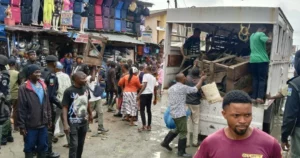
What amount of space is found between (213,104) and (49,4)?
30.4 ft

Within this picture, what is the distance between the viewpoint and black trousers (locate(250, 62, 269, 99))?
635cm

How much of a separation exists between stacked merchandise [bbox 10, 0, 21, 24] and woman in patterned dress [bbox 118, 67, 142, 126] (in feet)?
22.3

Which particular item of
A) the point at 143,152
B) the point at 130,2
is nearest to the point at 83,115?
the point at 143,152

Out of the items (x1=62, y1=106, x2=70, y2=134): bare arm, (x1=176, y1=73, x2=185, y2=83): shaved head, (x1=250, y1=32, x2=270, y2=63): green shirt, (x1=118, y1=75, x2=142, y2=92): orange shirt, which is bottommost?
(x1=62, y1=106, x2=70, y2=134): bare arm

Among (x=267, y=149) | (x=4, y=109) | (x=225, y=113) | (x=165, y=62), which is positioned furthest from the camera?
(x=165, y=62)

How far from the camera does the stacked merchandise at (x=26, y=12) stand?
42.3ft

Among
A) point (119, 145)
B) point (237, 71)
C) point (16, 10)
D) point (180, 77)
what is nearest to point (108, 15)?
point (16, 10)

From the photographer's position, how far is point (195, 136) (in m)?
6.52

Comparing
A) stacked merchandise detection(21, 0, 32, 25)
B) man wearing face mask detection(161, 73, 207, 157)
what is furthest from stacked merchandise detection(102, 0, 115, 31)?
man wearing face mask detection(161, 73, 207, 157)

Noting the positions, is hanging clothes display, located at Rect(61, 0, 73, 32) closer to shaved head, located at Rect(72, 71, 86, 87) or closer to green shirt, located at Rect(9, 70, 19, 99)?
green shirt, located at Rect(9, 70, 19, 99)

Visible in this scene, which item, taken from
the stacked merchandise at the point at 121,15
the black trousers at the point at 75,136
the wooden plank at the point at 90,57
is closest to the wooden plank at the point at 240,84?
the wooden plank at the point at 90,57

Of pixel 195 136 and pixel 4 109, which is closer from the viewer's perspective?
pixel 4 109

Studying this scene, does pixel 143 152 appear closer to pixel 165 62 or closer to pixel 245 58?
→ pixel 165 62

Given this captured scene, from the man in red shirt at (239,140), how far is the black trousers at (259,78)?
14.5 feet
